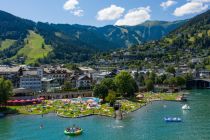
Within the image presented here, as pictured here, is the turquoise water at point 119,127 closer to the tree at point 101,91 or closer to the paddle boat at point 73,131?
the paddle boat at point 73,131

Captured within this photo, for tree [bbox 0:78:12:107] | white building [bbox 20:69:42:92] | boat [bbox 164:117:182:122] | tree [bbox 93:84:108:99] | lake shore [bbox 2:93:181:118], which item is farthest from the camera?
white building [bbox 20:69:42:92]

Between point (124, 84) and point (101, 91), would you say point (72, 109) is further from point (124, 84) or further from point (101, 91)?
point (124, 84)

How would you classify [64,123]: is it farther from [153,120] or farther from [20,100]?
[20,100]

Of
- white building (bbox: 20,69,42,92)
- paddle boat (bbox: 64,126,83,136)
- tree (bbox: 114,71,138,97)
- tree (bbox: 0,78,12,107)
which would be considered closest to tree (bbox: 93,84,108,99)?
tree (bbox: 114,71,138,97)

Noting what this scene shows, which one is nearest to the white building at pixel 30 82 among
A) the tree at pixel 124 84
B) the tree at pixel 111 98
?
the tree at pixel 124 84

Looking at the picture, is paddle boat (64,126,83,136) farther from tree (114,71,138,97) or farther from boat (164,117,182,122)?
tree (114,71,138,97)

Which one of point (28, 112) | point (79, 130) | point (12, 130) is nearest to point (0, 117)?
point (28, 112)

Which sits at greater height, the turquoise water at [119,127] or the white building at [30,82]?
the white building at [30,82]

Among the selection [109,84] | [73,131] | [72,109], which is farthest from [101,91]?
[73,131]
